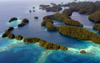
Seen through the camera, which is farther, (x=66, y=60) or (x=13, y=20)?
(x=13, y=20)

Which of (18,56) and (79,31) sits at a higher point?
(79,31)

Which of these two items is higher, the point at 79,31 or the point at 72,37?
the point at 79,31

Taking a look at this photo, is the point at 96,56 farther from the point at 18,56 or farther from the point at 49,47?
the point at 18,56

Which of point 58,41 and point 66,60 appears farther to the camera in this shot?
point 58,41

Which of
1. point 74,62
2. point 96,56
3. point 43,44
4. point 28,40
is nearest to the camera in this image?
point 74,62

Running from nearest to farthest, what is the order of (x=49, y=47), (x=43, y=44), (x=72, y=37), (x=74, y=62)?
(x=74, y=62) < (x=49, y=47) < (x=43, y=44) < (x=72, y=37)

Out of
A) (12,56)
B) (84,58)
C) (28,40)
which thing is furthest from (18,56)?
(84,58)

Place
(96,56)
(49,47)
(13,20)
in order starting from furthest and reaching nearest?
(13,20) < (49,47) < (96,56)

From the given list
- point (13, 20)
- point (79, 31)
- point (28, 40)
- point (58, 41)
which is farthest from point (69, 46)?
point (13, 20)

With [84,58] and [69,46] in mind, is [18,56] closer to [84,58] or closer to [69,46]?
[69,46]
